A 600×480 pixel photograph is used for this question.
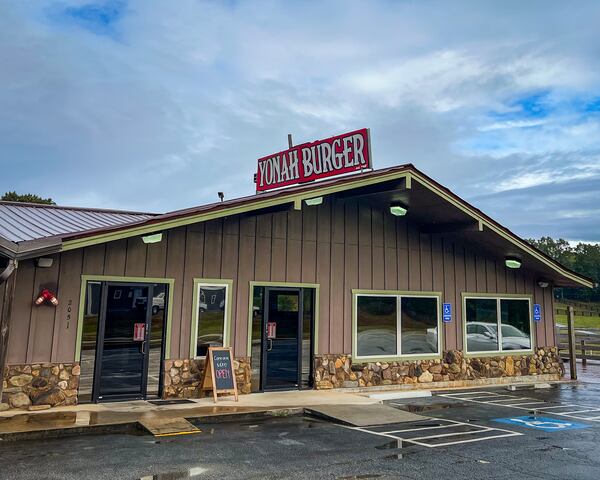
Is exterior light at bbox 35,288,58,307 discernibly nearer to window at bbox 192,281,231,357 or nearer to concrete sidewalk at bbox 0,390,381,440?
concrete sidewalk at bbox 0,390,381,440

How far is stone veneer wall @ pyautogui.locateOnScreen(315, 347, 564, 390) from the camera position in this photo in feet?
36.1

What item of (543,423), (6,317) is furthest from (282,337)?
(6,317)

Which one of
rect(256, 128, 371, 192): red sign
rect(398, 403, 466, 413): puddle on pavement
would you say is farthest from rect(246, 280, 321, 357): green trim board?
rect(256, 128, 371, 192): red sign

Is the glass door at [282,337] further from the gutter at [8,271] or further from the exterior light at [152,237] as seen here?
the gutter at [8,271]

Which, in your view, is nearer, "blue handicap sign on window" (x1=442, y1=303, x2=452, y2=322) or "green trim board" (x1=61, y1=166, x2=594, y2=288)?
"green trim board" (x1=61, y1=166, x2=594, y2=288)

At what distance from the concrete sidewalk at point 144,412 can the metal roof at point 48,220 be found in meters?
2.62

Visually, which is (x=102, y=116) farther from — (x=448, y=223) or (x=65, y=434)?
(x=65, y=434)

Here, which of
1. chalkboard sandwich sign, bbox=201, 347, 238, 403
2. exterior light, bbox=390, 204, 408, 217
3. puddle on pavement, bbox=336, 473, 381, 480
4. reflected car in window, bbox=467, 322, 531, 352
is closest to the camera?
puddle on pavement, bbox=336, 473, 381, 480

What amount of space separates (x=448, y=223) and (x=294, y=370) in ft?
16.9

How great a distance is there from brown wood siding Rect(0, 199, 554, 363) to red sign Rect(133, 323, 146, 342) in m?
0.56

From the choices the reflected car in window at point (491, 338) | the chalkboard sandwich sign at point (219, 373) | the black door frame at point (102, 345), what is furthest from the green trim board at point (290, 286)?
the reflected car in window at point (491, 338)

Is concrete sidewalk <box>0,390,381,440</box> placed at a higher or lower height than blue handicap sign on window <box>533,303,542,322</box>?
lower

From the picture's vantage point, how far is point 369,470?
538 centimetres

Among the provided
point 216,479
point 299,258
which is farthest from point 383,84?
point 216,479
